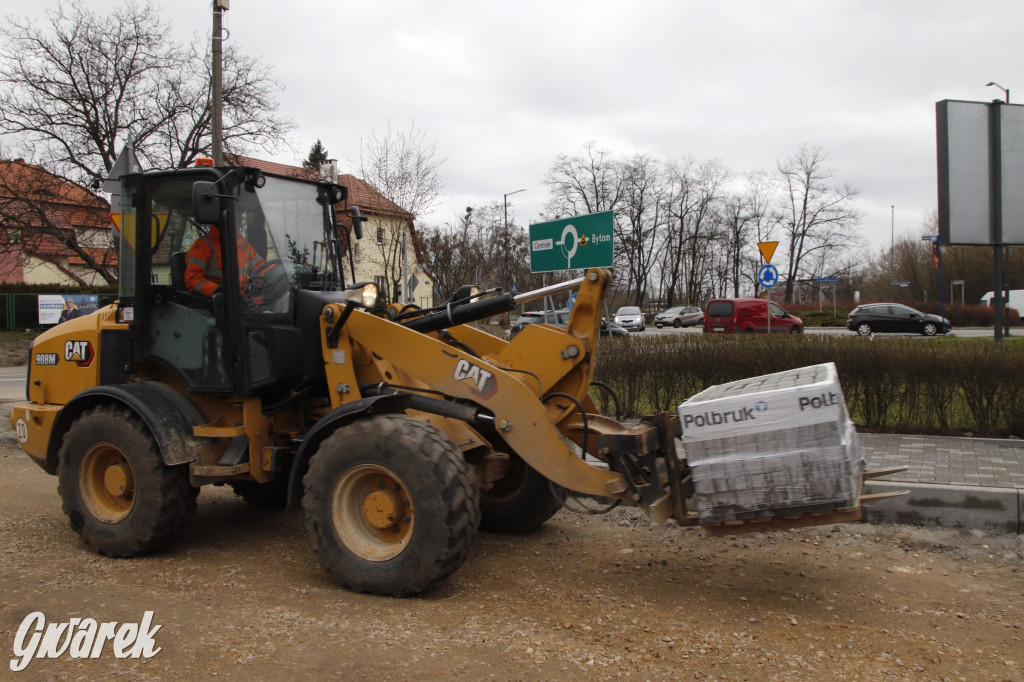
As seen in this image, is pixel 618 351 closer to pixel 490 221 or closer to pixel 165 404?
pixel 165 404

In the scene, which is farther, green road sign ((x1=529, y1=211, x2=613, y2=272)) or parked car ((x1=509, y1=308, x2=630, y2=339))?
green road sign ((x1=529, y1=211, x2=613, y2=272))

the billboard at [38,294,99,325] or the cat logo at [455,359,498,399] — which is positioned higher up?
the billboard at [38,294,99,325]

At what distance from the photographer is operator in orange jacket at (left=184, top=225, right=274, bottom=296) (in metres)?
5.25

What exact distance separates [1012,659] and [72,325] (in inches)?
254

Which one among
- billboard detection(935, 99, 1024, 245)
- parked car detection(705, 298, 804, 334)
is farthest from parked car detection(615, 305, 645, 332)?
billboard detection(935, 99, 1024, 245)

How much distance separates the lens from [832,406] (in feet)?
13.3

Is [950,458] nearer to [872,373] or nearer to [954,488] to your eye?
[954,488]

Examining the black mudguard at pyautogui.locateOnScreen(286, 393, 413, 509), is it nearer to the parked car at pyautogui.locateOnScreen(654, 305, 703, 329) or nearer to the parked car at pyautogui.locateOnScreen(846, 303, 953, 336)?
the parked car at pyautogui.locateOnScreen(846, 303, 953, 336)

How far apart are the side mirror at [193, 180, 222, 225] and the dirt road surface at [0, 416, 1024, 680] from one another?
2.30 m

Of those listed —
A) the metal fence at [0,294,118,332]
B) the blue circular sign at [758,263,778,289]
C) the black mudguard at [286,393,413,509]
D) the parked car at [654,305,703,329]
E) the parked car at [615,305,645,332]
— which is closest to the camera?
the black mudguard at [286,393,413,509]

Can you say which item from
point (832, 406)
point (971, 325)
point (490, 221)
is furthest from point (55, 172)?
point (971, 325)

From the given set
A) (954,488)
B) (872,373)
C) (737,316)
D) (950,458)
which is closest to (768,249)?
(872,373)

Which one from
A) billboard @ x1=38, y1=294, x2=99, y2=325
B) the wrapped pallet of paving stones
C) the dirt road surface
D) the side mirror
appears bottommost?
the dirt road surface

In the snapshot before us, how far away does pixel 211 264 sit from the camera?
529cm
